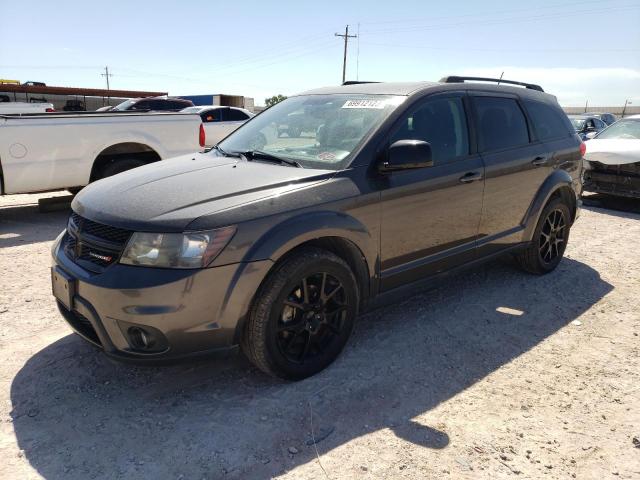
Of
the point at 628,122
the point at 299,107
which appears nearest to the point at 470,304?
the point at 299,107

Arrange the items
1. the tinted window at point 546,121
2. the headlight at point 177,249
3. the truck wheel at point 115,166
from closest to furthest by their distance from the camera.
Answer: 1. the headlight at point 177,249
2. the tinted window at point 546,121
3. the truck wheel at point 115,166

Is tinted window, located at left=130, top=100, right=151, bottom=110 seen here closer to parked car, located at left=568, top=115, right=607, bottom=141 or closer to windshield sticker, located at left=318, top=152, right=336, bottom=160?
parked car, located at left=568, top=115, right=607, bottom=141

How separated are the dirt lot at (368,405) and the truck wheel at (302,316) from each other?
0.54ft

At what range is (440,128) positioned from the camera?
3791 millimetres

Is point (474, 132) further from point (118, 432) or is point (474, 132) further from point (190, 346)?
point (118, 432)

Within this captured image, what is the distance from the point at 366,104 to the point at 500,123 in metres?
1.38

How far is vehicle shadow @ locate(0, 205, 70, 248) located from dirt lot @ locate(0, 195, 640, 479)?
2.20 metres

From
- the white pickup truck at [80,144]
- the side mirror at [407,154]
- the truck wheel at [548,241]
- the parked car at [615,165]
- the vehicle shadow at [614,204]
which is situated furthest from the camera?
the vehicle shadow at [614,204]

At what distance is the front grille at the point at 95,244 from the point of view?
105 inches

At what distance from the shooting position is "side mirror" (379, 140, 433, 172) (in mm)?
3141

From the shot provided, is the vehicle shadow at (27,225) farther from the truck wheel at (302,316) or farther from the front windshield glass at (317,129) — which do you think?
the truck wheel at (302,316)

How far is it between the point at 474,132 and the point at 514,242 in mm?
1138

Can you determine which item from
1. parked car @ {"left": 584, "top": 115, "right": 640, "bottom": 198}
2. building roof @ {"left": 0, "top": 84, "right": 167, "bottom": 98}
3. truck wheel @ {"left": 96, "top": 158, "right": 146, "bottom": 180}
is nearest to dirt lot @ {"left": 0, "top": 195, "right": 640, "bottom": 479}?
truck wheel @ {"left": 96, "top": 158, "right": 146, "bottom": 180}

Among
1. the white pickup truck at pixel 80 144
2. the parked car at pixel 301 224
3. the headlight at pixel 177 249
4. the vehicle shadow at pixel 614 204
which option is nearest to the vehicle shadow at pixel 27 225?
the white pickup truck at pixel 80 144
